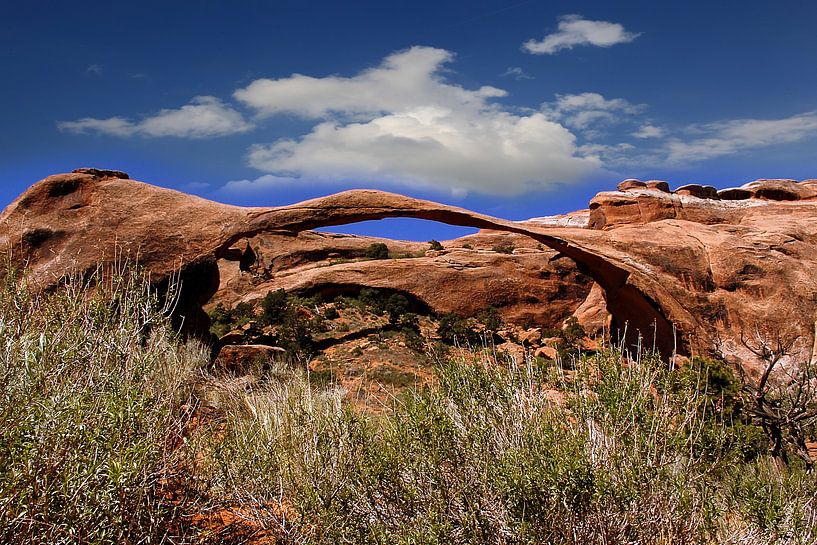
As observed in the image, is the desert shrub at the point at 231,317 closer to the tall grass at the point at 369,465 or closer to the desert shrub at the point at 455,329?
the desert shrub at the point at 455,329

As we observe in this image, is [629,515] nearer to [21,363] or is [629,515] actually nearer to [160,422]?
[160,422]

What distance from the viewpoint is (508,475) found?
368cm

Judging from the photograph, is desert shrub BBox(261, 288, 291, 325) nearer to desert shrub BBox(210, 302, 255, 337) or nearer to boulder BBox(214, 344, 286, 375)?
desert shrub BBox(210, 302, 255, 337)

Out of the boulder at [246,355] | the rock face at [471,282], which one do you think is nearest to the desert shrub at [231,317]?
the rock face at [471,282]

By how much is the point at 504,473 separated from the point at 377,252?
22216mm

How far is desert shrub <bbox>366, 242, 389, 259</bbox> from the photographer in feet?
84.6

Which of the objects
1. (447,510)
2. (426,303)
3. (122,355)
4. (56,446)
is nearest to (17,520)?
(56,446)

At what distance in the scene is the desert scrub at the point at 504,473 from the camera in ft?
12.3

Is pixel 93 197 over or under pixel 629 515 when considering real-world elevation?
over

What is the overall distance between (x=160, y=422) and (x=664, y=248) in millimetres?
8499

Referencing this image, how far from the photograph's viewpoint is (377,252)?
25.8m

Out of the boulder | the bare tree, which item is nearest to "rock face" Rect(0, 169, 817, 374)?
the bare tree

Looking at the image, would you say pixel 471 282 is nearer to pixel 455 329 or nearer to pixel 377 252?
pixel 455 329

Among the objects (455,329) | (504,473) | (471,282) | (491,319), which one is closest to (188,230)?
(504,473)
